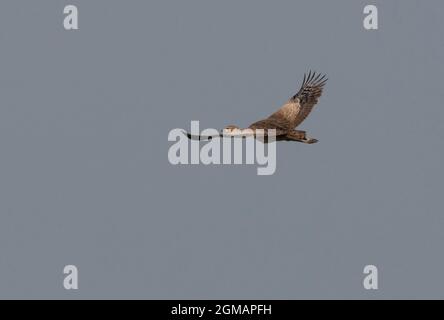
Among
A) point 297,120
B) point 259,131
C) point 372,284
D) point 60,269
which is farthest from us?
point 60,269

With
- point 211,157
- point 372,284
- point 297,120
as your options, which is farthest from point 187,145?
point 372,284

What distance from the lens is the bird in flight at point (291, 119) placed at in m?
46.3

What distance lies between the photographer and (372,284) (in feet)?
209

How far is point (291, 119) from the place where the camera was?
50.3 meters

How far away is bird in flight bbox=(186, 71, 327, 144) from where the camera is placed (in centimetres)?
4628
